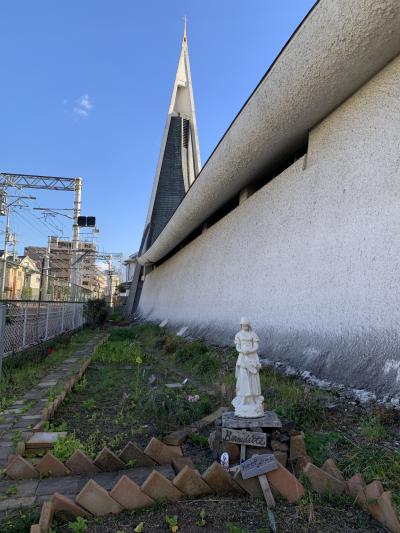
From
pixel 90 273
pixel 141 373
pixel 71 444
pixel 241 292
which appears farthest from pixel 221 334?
pixel 90 273

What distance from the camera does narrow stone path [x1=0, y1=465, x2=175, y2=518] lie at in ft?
8.49

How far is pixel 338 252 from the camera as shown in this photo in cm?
526

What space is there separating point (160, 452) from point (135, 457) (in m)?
0.19

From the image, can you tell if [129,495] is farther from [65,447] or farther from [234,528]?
[65,447]

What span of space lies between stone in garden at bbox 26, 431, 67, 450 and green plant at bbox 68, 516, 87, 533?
4.43ft

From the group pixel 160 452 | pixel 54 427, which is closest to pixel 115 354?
pixel 54 427

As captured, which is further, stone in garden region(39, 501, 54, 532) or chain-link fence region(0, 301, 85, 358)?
chain-link fence region(0, 301, 85, 358)

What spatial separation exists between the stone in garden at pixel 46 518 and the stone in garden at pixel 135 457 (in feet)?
2.95

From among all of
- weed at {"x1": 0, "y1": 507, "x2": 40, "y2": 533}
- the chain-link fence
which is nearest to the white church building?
weed at {"x1": 0, "y1": 507, "x2": 40, "y2": 533}

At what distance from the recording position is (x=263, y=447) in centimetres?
285

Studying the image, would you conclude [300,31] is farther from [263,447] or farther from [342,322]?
[263,447]

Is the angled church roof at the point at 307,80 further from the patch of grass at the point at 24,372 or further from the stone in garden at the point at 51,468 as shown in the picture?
the patch of grass at the point at 24,372

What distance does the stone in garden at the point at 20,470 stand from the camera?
2910 mm

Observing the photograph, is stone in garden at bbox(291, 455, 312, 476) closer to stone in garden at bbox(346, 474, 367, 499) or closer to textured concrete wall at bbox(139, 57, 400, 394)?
stone in garden at bbox(346, 474, 367, 499)
